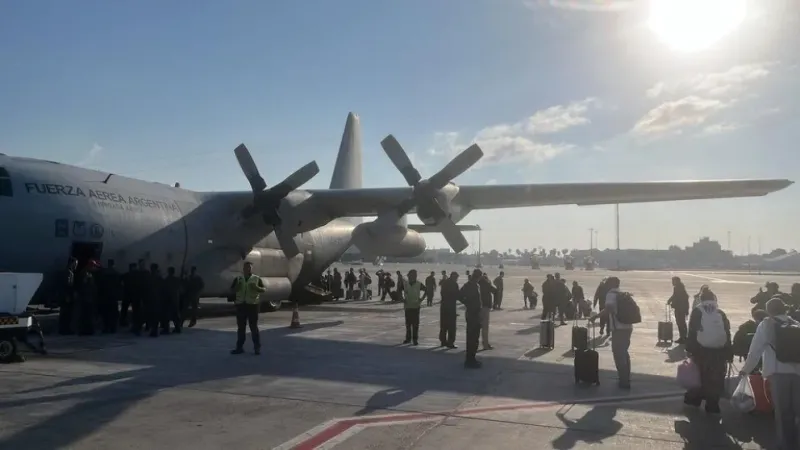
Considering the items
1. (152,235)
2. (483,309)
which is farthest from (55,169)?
(483,309)

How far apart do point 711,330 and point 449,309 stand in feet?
20.6

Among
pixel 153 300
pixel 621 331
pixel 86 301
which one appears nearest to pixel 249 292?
pixel 153 300

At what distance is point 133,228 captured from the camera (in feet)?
53.2

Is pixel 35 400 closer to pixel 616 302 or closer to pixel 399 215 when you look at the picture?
pixel 616 302

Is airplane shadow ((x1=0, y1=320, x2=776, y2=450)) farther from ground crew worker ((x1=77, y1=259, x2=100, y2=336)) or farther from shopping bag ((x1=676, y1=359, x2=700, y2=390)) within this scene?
ground crew worker ((x1=77, y1=259, x2=100, y2=336))

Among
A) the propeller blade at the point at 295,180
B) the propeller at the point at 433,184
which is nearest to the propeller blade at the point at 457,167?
the propeller at the point at 433,184

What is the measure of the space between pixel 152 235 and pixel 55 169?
293cm

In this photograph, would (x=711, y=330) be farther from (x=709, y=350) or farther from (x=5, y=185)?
(x=5, y=185)

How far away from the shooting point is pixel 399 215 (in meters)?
19.3

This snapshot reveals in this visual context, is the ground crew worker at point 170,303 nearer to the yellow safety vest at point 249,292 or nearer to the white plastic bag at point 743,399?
the yellow safety vest at point 249,292

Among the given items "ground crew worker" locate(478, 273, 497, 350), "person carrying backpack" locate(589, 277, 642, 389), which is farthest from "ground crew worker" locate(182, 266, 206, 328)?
"person carrying backpack" locate(589, 277, 642, 389)

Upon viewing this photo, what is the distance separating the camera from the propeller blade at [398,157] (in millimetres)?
19281

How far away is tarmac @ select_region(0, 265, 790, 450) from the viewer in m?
6.31

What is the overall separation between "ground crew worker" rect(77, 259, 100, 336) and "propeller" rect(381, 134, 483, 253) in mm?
8876
